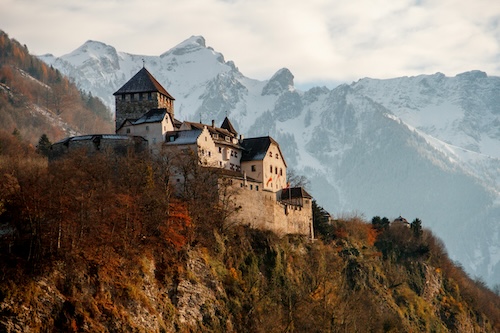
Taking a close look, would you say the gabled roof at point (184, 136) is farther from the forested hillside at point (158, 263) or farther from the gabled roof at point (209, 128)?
the forested hillside at point (158, 263)

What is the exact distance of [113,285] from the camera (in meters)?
66.0

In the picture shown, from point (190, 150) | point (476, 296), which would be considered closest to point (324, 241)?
point (190, 150)

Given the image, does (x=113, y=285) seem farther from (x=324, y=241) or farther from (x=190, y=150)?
(x=324, y=241)

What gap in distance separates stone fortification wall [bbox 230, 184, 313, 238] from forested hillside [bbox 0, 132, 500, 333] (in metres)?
1.38

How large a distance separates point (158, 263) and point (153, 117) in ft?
77.4

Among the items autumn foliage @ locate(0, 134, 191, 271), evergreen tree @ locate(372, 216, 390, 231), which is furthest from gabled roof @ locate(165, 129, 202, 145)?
evergreen tree @ locate(372, 216, 390, 231)

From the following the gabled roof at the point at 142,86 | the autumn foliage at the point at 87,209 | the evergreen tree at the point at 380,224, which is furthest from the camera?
the evergreen tree at the point at 380,224

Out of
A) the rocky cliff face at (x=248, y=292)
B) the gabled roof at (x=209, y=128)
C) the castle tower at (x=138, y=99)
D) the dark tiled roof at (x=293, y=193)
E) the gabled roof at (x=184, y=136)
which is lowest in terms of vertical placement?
the rocky cliff face at (x=248, y=292)

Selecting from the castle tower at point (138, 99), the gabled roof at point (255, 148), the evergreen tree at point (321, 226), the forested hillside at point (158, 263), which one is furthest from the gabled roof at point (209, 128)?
the evergreen tree at point (321, 226)

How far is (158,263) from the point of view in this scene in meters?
74.0

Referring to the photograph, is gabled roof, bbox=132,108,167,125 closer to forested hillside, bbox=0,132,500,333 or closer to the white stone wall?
forested hillside, bbox=0,132,500,333

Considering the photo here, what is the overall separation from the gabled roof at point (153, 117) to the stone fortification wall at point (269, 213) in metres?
11.8

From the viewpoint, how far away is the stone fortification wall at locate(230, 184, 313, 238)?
8900cm

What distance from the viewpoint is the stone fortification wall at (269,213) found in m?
89.0
